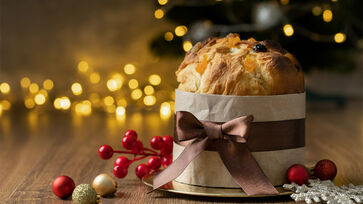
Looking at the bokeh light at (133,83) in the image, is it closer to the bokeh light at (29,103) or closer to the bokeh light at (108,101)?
the bokeh light at (108,101)

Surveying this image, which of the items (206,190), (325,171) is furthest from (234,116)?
(325,171)

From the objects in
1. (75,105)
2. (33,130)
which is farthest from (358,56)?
(33,130)

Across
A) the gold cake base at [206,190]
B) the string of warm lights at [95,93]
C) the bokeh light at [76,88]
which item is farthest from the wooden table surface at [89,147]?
the bokeh light at [76,88]

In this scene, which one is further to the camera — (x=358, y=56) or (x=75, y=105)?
(x=358, y=56)

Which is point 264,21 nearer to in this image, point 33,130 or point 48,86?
point 33,130

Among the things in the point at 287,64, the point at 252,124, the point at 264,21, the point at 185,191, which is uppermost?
the point at 264,21

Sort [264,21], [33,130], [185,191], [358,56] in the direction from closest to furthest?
[185,191] < [33,130] < [264,21] < [358,56]
